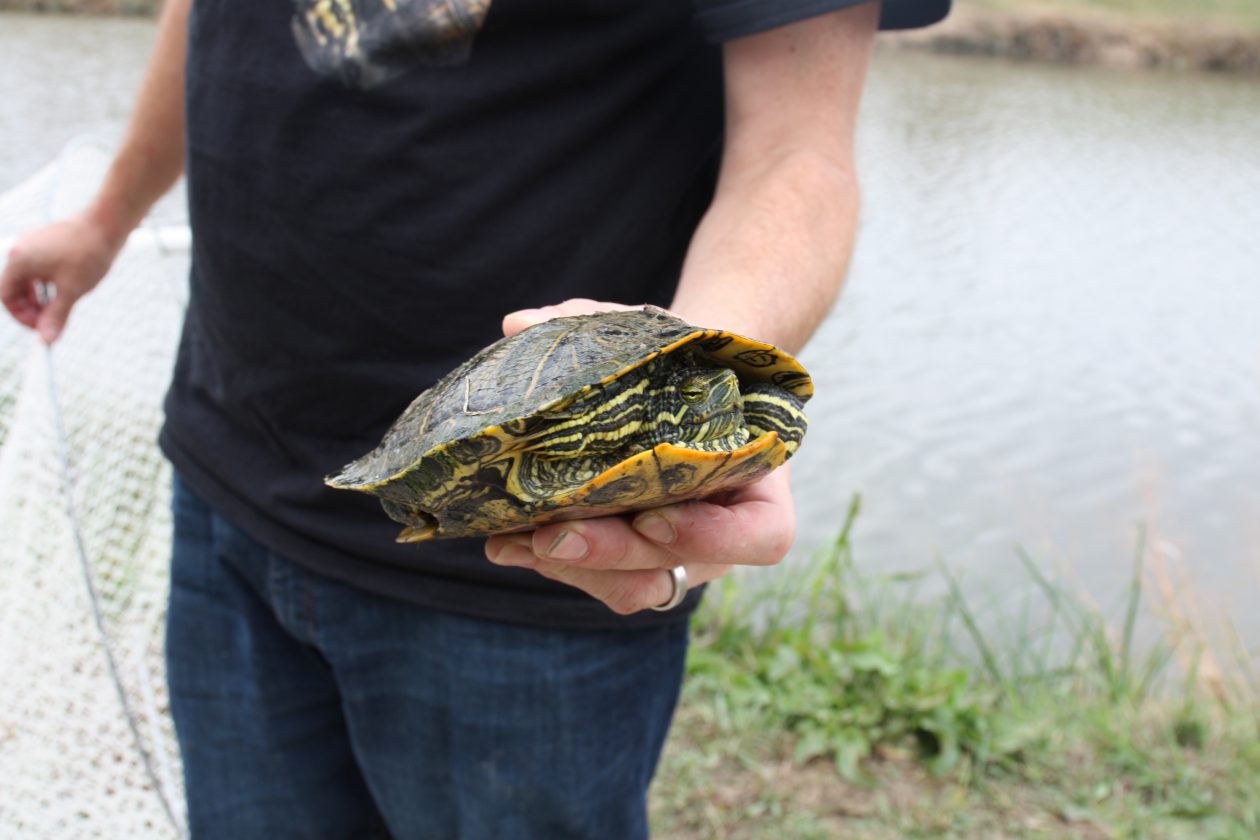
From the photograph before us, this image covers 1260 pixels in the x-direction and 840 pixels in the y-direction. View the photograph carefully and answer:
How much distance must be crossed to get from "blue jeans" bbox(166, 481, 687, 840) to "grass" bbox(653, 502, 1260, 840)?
45.4 inches

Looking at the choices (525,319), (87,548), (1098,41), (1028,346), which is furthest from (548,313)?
(1098,41)

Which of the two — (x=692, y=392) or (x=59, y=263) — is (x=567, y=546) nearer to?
(x=692, y=392)

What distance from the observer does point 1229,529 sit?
202 inches

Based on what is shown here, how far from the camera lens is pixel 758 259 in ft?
4.72

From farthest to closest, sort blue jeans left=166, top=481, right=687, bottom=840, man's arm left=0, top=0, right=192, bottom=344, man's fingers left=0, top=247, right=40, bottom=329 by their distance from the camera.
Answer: man's fingers left=0, top=247, right=40, bottom=329, man's arm left=0, top=0, right=192, bottom=344, blue jeans left=166, top=481, right=687, bottom=840

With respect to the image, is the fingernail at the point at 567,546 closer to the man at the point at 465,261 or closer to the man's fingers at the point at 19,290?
the man at the point at 465,261

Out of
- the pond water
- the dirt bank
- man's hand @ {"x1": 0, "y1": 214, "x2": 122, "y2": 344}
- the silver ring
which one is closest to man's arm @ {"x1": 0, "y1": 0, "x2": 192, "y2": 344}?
man's hand @ {"x1": 0, "y1": 214, "x2": 122, "y2": 344}

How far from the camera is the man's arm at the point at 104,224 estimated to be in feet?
7.09

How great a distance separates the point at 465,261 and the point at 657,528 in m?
0.58

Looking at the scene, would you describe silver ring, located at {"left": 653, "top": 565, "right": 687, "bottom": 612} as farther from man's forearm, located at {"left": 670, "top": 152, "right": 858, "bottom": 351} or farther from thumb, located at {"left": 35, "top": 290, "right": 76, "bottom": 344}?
thumb, located at {"left": 35, "top": 290, "right": 76, "bottom": 344}

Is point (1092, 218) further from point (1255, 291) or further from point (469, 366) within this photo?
point (469, 366)

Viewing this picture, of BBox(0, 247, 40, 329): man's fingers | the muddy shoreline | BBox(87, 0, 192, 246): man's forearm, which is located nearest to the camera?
BBox(87, 0, 192, 246): man's forearm

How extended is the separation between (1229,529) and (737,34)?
4.82m

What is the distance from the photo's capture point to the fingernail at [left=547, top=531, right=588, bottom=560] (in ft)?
4.05
